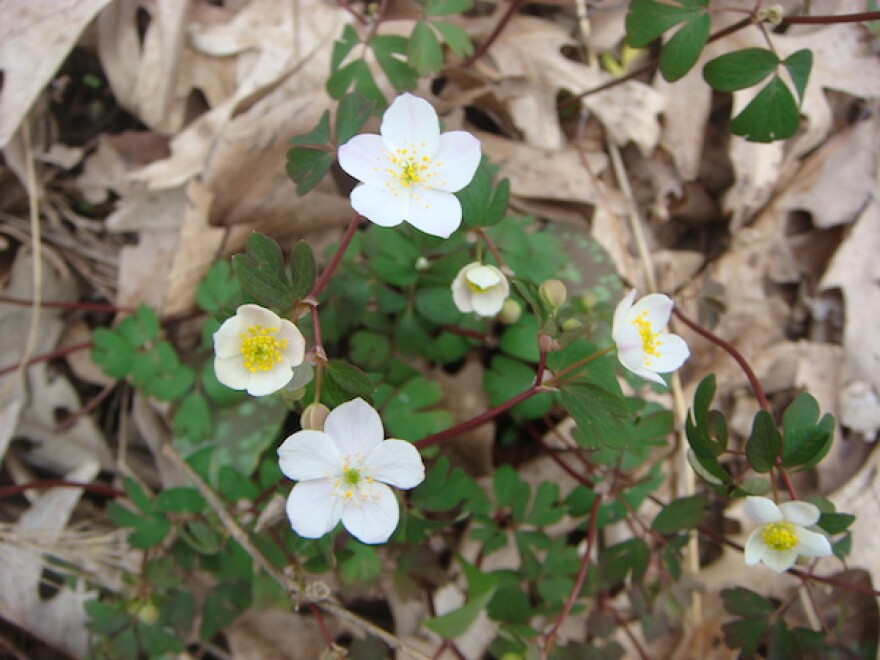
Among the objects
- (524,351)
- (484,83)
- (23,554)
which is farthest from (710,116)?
(23,554)

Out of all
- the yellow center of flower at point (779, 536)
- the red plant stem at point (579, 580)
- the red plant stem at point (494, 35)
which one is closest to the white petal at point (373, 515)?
the red plant stem at point (579, 580)

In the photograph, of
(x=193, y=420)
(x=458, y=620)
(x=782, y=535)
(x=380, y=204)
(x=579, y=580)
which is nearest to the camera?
(x=380, y=204)

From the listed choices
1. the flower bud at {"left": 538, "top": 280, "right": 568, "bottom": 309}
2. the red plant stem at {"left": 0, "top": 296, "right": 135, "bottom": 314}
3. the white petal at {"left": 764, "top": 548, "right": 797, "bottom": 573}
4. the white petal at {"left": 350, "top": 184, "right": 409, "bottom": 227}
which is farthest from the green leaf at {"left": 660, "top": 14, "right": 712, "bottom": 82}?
the red plant stem at {"left": 0, "top": 296, "right": 135, "bottom": 314}

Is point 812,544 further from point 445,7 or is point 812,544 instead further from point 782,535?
point 445,7

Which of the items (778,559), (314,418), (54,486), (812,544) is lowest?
(54,486)

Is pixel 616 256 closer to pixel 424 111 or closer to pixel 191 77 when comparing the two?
pixel 424 111

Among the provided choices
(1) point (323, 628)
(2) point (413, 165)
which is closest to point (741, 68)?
(2) point (413, 165)

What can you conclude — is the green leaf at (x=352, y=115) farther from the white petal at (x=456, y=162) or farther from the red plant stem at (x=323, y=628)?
the red plant stem at (x=323, y=628)
